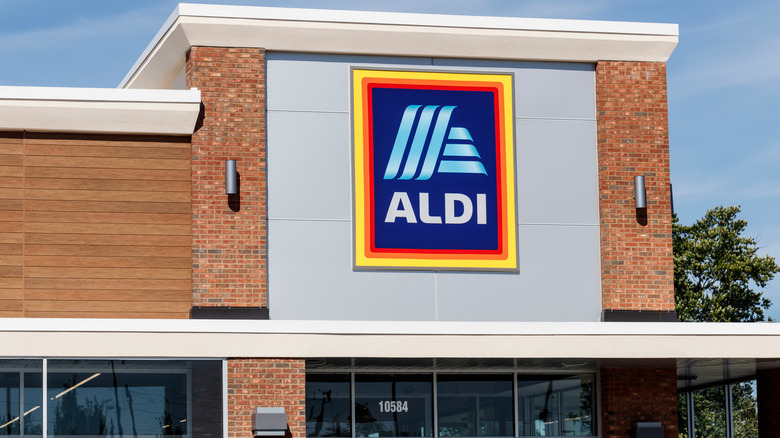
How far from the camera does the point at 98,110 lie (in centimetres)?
1820

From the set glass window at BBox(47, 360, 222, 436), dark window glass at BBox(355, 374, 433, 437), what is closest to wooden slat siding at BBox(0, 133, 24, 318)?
glass window at BBox(47, 360, 222, 436)

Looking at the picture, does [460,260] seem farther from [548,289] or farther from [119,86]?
[119,86]

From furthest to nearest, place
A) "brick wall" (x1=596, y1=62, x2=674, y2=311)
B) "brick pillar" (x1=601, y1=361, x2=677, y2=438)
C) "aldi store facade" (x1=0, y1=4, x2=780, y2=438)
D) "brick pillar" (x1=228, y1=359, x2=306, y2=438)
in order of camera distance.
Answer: "brick wall" (x1=596, y1=62, x2=674, y2=311), "brick pillar" (x1=601, y1=361, x2=677, y2=438), "aldi store facade" (x1=0, y1=4, x2=780, y2=438), "brick pillar" (x1=228, y1=359, x2=306, y2=438)

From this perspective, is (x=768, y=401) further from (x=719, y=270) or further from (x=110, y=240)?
(x=719, y=270)

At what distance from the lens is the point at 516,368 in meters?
19.2

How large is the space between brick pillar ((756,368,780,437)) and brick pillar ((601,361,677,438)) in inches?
96.9

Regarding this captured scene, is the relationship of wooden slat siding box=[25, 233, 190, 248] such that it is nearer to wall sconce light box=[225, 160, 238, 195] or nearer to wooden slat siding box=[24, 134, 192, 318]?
wooden slat siding box=[24, 134, 192, 318]

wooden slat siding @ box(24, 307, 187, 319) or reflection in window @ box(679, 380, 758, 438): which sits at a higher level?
wooden slat siding @ box(24, 307, 187, 319)

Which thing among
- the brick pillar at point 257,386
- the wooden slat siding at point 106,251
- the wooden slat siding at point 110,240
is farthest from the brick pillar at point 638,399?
the wooden slat siding at point 110,240

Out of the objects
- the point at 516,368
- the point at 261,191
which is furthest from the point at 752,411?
the point at 261,191

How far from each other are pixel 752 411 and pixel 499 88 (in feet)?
114

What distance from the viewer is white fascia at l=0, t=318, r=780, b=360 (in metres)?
16.0

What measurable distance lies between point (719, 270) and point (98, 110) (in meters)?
39.8

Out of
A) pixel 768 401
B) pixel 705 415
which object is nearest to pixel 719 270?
pixel 705 415
